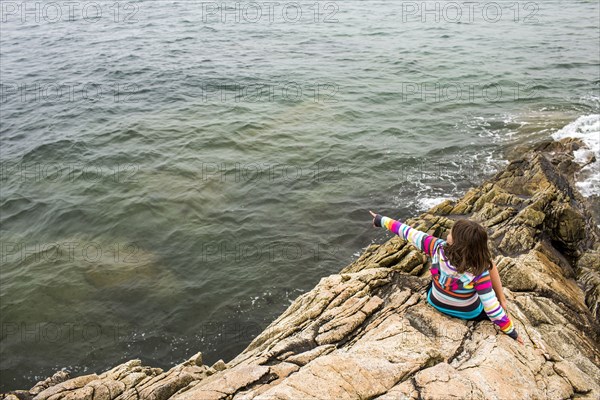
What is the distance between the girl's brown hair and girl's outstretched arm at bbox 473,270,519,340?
176 millimetres

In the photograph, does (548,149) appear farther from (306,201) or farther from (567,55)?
(567,55)

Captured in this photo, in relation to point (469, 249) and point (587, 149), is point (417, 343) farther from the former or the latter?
point (587, 149)

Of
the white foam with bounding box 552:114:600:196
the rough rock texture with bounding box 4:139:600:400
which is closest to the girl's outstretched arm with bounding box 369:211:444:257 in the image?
the rough rock texture with bounding box 4:139:600:400

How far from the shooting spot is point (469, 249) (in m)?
6.08

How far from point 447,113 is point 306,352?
21.4 metres

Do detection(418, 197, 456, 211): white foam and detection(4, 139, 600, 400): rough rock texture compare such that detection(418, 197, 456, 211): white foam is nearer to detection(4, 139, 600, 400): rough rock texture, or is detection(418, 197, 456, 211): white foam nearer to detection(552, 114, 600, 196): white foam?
detection(4, 139, 600, 400): rough rock texture

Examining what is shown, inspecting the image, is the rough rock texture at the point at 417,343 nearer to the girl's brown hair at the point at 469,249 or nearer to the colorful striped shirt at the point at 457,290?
the colorful striped shirt at the point at 457,290

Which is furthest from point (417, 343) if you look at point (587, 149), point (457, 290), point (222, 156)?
point (587, 149)

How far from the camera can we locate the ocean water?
13.2 m

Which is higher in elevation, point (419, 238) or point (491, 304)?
point (419, 238)

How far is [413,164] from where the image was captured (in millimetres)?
20078

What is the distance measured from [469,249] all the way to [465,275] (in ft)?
1.68

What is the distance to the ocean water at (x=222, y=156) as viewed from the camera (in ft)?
43.2

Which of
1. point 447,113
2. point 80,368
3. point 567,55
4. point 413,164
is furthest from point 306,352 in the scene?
point 567,55
